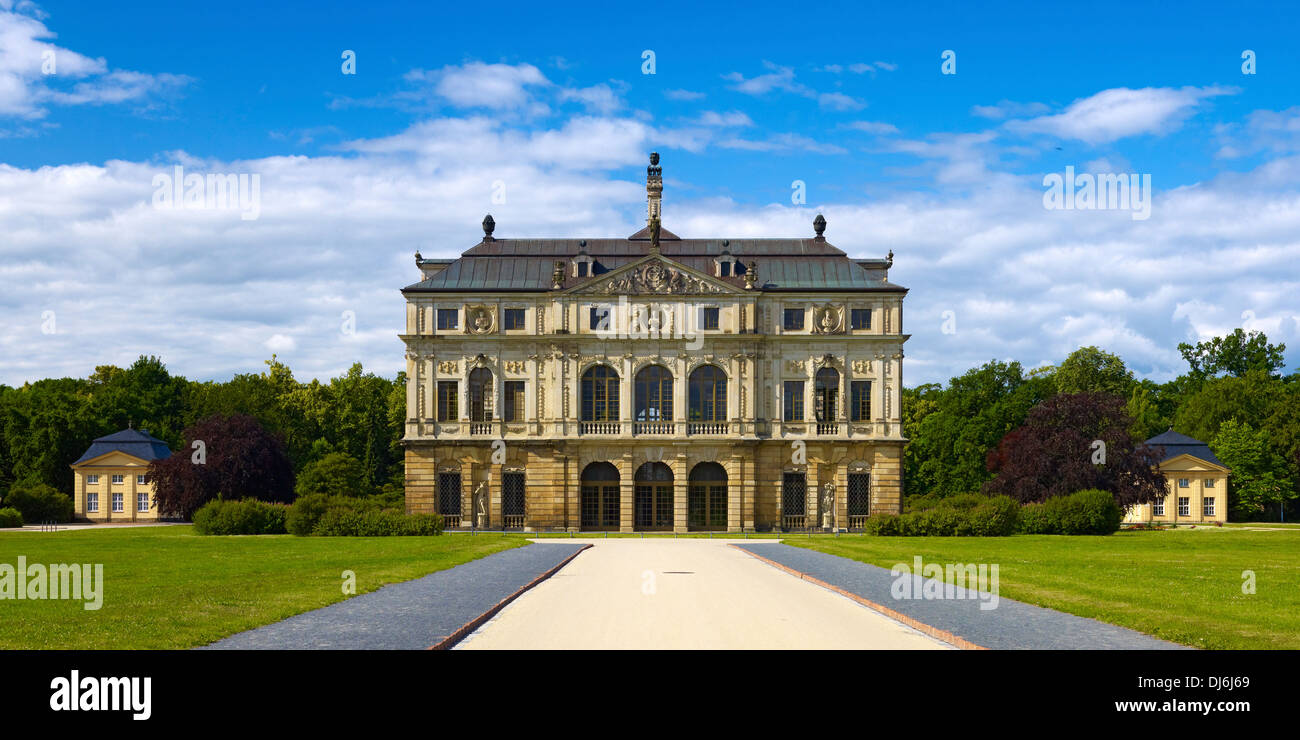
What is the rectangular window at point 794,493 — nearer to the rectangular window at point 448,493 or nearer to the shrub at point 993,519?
the shrub at point 993,519

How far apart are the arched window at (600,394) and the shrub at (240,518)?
60.7 feet

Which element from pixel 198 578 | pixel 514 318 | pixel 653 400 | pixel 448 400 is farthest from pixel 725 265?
pixel 198 578

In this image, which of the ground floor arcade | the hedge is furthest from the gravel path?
the ground floor arcade

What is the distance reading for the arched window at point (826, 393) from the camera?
70.4 m

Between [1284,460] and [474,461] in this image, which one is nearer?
[474,461]

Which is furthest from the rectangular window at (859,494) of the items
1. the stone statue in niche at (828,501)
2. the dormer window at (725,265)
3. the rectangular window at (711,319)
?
the dormer window at (725,265)

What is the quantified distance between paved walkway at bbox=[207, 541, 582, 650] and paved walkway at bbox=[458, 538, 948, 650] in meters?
0.68

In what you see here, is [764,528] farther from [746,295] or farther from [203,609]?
[203,609]

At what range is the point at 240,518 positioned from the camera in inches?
2306

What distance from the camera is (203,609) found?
70.4ft
